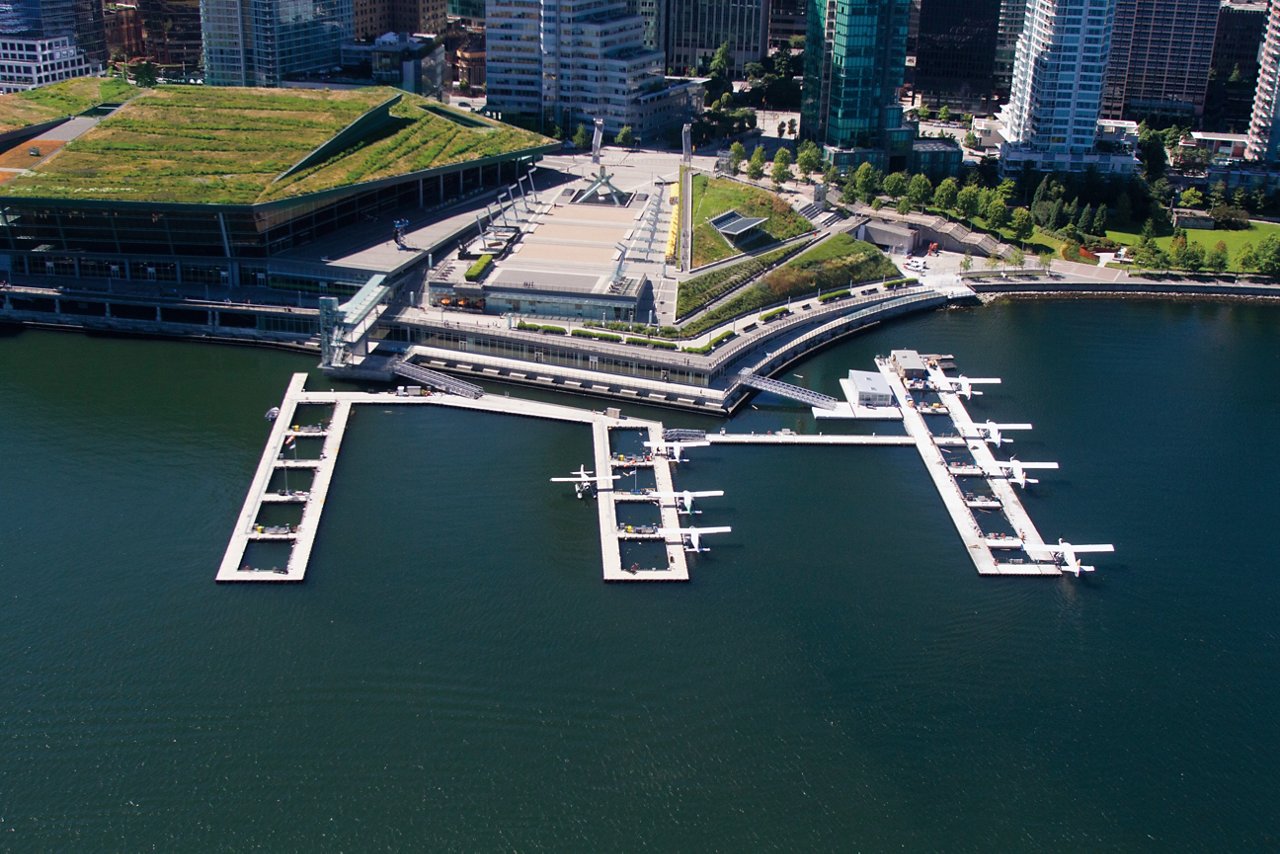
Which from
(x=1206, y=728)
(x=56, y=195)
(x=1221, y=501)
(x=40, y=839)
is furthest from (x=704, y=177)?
(x=40, y=839)

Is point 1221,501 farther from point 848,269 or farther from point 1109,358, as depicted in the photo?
point 848,269

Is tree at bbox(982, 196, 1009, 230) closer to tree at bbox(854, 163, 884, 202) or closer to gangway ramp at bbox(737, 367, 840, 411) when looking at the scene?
tree at bbox(854, 163, 884, 202)

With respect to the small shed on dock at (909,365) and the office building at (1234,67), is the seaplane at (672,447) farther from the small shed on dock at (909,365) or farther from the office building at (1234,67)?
the office building at (1234,67)

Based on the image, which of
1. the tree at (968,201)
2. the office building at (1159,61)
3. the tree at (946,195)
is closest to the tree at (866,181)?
the tree at (946,195)

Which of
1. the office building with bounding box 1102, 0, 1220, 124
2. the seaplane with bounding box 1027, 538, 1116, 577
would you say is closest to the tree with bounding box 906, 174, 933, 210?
the office building with bounding box 1102, 0, 1220, 124

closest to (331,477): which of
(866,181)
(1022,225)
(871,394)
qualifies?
(871,394)
